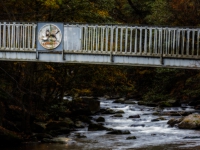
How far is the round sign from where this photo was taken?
17203 millimetres

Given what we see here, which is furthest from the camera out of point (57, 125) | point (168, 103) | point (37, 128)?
point (168, 103)

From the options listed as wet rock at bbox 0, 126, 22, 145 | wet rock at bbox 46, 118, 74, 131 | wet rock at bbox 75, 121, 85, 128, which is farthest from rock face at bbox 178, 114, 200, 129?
wet rock at bbox 0, 126, 22, 145

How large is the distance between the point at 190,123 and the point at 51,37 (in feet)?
40.9

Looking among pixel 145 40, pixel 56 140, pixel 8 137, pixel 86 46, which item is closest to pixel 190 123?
pixel 56 140

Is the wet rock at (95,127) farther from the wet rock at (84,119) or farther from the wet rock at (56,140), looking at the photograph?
the wet rock at (56,140)

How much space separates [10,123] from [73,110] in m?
9.45

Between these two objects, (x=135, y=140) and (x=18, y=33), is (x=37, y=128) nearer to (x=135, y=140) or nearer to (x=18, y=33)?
(x=135, y=140)

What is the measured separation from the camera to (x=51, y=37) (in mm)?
17203

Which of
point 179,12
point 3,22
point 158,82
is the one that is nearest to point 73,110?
point 158,82

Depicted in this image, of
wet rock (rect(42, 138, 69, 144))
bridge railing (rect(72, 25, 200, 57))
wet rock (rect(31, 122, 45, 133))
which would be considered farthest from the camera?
wet rock (rect(31, 122, 45, 133))

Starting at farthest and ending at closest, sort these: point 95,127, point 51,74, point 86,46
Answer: point 95,127 < point 51,74 < point 86,46

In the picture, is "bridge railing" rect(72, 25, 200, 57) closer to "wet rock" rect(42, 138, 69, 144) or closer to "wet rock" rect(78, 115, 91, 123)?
"wet rock" rect(42, 138, 69, 144)

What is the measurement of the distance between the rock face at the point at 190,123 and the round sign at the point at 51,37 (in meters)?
12.1

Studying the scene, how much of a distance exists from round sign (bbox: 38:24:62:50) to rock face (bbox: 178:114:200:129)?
12.1 m
